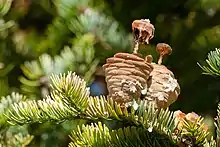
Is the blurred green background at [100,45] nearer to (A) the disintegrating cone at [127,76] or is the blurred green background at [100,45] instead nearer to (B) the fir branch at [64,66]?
(B) the fir branch at [64,66]

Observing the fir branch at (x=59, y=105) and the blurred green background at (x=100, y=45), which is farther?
the blurred green background at (x=100, y=45)

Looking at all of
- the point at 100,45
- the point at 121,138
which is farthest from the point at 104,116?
the point at 100,45

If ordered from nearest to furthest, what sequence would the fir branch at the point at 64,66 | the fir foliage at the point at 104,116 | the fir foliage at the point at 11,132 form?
the fir foliage at the point at 104,116
the fir foliage at the point at 11,132
the fir branch at the point at 64,66

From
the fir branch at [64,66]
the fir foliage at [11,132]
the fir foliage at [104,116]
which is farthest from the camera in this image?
the fir branch at [64,66]

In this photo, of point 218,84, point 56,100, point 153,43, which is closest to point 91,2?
point 153,43

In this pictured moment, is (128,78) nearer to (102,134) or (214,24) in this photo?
(102,134)

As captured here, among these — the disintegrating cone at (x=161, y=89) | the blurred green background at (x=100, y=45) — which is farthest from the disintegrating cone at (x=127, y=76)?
the blurred green background at (x=100, y=45)

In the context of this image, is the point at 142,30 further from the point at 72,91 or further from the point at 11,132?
the point at 11,132

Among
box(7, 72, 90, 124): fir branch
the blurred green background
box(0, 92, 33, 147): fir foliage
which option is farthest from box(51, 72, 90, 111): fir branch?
the blurred green background
